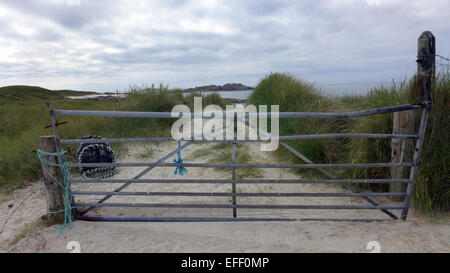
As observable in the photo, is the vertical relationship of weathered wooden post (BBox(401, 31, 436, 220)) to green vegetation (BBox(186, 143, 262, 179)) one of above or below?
above

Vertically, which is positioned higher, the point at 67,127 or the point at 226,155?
the point at 67,127

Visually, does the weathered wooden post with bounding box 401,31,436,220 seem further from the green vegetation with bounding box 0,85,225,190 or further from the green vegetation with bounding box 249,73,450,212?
the green vegetation with bounding box 0,85,225,190

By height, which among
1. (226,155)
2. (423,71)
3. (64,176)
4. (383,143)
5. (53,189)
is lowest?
(226,155)

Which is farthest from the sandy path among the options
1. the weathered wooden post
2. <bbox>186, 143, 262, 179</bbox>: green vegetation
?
<bbox>186, 143, 262, 179</bbox>: green vegetation

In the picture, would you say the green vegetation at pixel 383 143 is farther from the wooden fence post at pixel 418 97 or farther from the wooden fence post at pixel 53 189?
the wooden fence post at pixel 53 189

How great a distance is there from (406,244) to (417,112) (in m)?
1.58

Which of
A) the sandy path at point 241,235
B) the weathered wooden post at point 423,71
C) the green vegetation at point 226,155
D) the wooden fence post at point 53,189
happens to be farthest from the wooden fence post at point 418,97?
the wooden fence post at point 53,189

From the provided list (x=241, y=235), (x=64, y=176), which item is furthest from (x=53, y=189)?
(x=241, y=235)

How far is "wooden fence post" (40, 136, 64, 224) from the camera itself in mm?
2820

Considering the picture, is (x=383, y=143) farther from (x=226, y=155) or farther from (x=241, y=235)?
(x=226, y=155)

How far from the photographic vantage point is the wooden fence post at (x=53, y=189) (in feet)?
9.25

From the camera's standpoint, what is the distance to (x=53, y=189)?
9.51 feet

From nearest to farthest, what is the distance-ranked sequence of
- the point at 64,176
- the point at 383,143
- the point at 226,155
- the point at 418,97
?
the point at 64,176, the point at 418,97, the point at 383,143, the point at 226,155

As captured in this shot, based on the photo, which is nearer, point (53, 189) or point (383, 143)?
point (53, 189)
